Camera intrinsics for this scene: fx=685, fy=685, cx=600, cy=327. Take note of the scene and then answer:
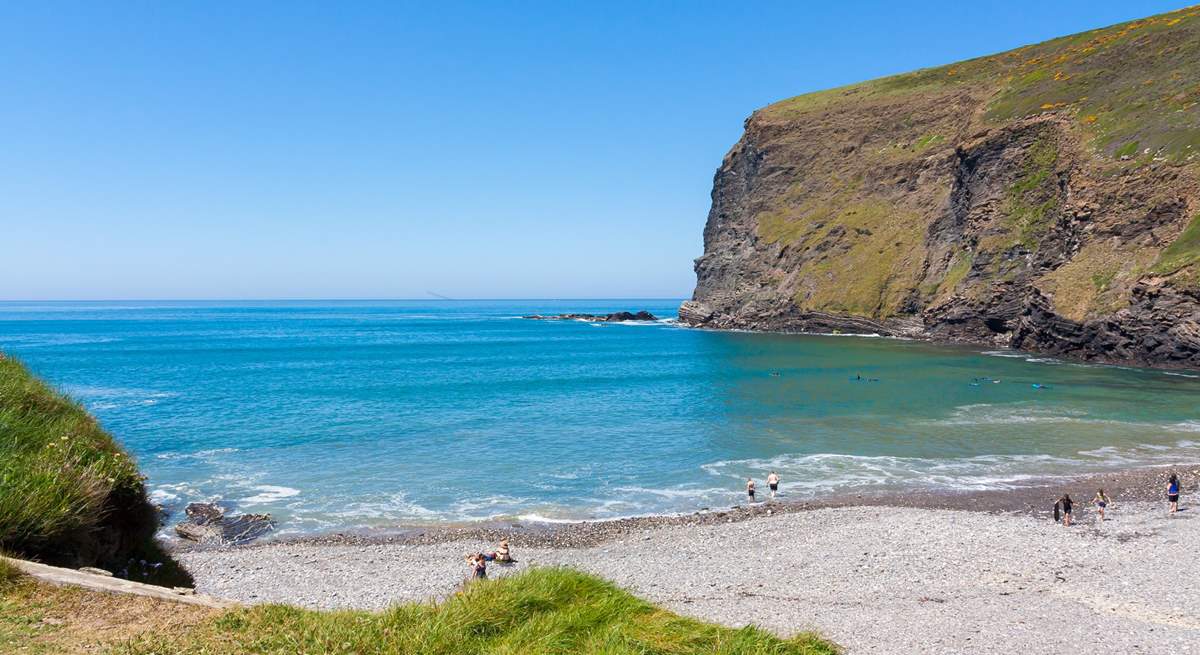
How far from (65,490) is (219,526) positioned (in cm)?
1876

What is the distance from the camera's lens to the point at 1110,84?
89.1 meters

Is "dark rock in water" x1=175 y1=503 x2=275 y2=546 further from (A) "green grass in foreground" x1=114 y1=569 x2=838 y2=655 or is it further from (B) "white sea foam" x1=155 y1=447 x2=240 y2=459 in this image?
(A) "green grass in foreground" x1=114 y1=569 x2=838 y2=655

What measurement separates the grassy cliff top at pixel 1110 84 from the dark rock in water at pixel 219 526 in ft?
286

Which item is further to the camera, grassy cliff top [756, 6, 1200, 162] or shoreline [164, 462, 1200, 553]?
grassy cliff top [756, 6, 1200, 162]

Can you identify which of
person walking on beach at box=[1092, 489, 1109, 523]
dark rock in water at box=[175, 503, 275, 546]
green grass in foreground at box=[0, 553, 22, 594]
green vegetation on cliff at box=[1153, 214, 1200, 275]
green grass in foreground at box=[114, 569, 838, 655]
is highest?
green vegetation on cliff at box=[1153, 214, 1200, 275]

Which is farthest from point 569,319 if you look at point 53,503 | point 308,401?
point 53,503

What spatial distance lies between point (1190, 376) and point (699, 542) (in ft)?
194

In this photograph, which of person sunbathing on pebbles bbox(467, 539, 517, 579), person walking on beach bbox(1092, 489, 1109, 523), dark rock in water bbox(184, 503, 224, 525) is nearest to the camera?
person sunbathing on pebbles bbox(467, 539, 517, 579)

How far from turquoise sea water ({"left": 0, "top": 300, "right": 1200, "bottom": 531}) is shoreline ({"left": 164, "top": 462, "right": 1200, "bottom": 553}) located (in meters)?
1.14

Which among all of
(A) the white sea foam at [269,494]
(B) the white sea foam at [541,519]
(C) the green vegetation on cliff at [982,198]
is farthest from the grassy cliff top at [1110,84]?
(A) the white sea foam at [269,494]

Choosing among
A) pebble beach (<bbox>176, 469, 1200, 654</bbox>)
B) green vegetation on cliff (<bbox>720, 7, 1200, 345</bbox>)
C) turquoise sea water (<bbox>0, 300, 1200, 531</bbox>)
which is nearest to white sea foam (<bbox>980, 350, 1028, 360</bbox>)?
turquoise sea water (<bbox>0, 300, 1200, 531</bbox>)

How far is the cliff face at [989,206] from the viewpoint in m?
69.0

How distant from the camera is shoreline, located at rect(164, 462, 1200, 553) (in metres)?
24.4

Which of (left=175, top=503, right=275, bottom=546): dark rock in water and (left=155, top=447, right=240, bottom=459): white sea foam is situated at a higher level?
(left=155, top=447, right=240, bottom=459): white sea foam
